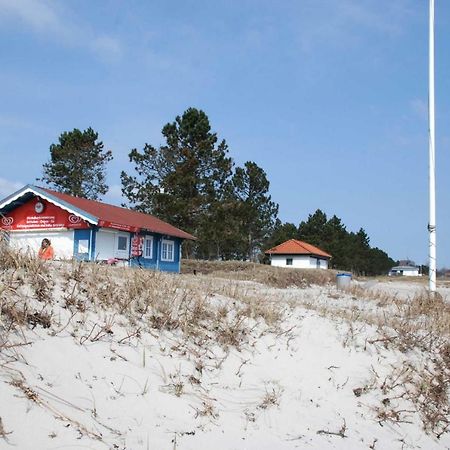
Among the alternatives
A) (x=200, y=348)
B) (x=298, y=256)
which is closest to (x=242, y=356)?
(x=200, y=348)

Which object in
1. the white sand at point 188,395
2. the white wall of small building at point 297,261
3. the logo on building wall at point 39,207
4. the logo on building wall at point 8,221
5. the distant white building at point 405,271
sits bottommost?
the white sand at point 188,395

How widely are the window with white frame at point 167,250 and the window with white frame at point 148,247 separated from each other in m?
1.19

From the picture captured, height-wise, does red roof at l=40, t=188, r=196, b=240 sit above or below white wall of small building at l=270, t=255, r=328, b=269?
above

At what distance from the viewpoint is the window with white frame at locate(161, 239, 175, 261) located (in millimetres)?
29906

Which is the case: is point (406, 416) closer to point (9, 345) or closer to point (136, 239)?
point (9, 345)

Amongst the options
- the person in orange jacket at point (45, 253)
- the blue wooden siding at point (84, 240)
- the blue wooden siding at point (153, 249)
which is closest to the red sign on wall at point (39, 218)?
the blue wooden siding at point (84, 240)

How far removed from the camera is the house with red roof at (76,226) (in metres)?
24.3

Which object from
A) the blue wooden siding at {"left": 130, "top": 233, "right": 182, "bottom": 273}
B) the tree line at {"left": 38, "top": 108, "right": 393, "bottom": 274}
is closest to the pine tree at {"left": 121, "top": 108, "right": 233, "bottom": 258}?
the tree line at {"left": 38, "top": 108, "right": 393, "bottom": 274}

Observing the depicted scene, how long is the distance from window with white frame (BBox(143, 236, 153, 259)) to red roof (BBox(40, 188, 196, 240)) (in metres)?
0.72

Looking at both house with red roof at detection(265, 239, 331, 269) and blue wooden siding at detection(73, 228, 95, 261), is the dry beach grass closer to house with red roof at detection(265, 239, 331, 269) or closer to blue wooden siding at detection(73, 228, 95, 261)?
blue wooden siding at detection(73, 228, 95, 261)

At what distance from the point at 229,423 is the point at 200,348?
4.47 ft

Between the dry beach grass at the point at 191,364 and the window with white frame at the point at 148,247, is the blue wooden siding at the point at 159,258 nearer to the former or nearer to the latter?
the window with white frame at the point at 148,247

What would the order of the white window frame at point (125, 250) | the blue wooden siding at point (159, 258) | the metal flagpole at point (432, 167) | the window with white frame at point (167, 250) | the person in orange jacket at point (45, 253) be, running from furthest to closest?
the window with white frame at point (167, 250)
the blue wooden siding at point (159, 258)
the white window frame at point (125, 250)
the metal flagpole at point (432, 167)
the person in orange jacket at point (45, 253)

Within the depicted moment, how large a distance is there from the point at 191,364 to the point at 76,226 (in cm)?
2035
